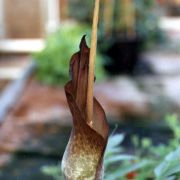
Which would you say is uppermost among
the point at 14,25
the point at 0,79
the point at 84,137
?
the point at 84,137

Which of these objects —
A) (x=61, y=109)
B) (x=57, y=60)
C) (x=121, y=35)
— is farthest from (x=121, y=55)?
(x=61, y=109)

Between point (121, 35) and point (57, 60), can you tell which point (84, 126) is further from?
point (121, 35)

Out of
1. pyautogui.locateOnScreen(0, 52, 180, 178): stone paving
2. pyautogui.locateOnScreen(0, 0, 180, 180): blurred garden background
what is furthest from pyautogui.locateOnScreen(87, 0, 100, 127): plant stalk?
pyautogui.locateOnScreen(0, 52, 180, 178): stone paving

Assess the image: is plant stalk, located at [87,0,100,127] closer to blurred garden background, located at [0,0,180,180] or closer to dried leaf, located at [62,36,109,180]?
dried leaf, located at [62,36,109,180]

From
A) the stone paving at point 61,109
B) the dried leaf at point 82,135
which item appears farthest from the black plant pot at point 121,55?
the dried leaf at point 82,135

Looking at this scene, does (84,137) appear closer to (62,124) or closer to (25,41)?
(62,124)

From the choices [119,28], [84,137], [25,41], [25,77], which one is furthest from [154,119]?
[25,41]
